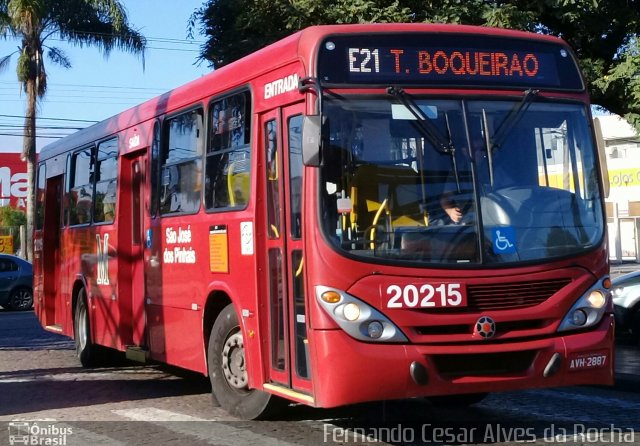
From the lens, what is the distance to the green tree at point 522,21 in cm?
1497

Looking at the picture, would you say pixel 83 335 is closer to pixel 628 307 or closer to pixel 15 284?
pixel 628 307

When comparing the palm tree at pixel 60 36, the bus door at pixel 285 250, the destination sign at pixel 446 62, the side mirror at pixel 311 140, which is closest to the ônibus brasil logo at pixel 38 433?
the bus door at pixel 285 250

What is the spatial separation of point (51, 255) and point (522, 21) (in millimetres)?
7900

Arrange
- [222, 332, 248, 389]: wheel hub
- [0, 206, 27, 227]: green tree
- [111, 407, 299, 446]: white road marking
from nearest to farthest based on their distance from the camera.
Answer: [111, 407, 299, 446]: white road marking, [222, 332, 248, 389]: wheel hub, [0, 206, 27, 227]: green tree

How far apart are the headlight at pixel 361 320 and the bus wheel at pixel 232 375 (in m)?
1.79

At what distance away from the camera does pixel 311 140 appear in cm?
721

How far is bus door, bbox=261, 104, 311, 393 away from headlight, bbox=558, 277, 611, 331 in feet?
6.43

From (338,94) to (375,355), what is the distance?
1907 mm

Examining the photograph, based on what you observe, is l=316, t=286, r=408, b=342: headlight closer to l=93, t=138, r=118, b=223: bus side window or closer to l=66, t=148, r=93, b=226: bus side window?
l=93, t=138, r=118, b=223: bus side window

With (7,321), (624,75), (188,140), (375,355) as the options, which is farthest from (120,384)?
(7,321)

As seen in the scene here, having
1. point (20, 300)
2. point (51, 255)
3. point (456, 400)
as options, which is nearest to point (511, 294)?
point (456, 400)

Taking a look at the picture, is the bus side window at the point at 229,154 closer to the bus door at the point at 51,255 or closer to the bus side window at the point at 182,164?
the bus side window at the point at 182,164

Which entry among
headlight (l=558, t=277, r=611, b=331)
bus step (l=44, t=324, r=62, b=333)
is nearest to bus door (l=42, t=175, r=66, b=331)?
bus step (l=44, t=324, r=62, b=333)

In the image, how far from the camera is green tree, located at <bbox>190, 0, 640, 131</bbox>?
1497 centimetres
